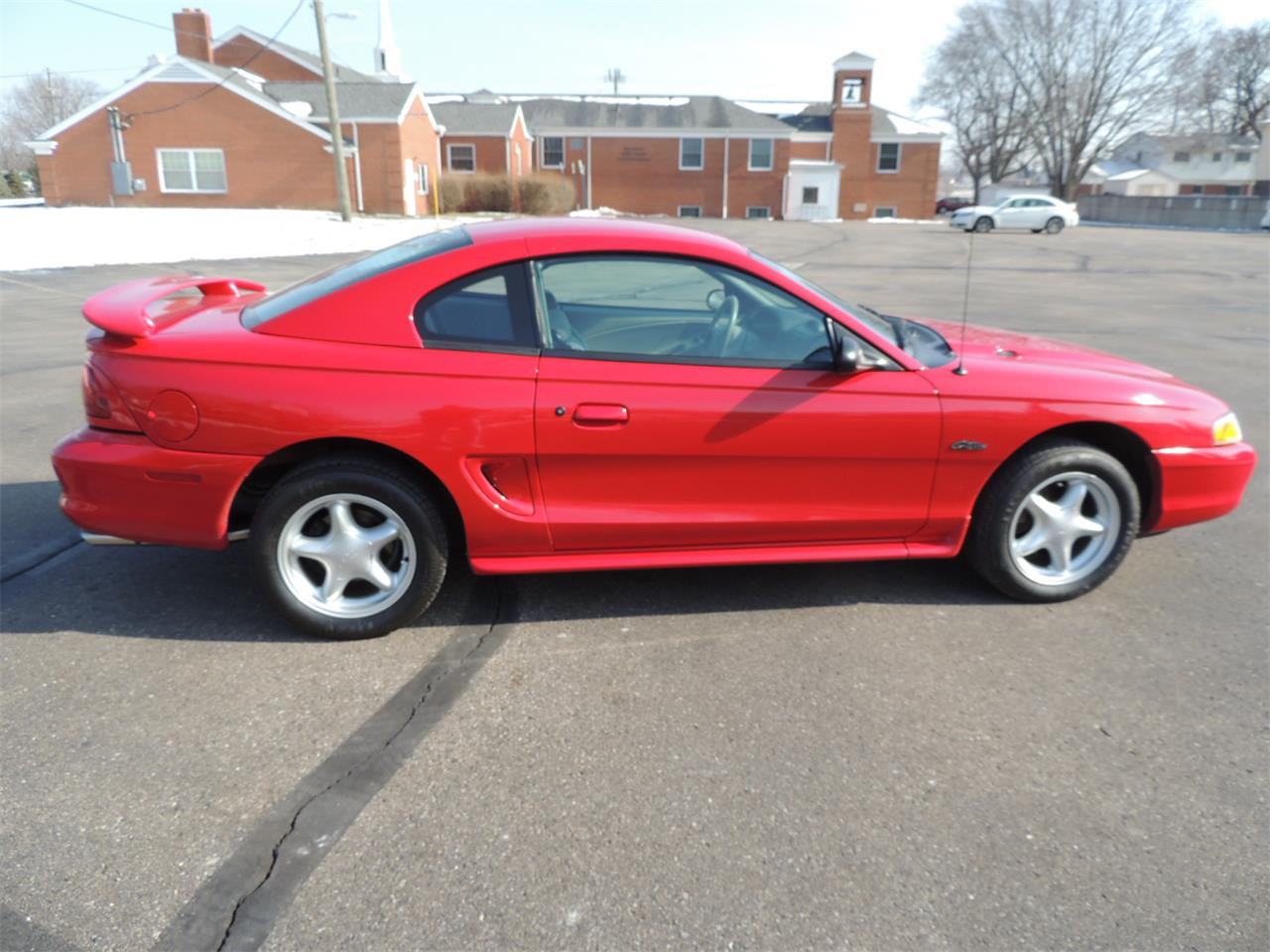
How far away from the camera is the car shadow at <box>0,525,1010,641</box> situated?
377 cm

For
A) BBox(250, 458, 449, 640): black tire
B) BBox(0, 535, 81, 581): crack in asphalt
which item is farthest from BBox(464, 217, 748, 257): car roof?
BBox(0, 535, 81, 581): crack in asphalt

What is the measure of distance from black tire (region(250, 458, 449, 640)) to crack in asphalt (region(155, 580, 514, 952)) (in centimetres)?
26

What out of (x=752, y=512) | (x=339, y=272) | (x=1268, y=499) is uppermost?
(x=339, y=272)

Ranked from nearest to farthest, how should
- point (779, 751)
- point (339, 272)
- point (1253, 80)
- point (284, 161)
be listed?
point (779, 751), point (339, 272), point (284, 161), point (1253, 80)

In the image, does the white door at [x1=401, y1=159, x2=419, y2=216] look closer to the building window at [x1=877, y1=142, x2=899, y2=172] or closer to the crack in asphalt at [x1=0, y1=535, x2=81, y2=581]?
the building window at [x1=877, y1=142, x2=899, y2=172]

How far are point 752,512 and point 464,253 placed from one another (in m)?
1.48

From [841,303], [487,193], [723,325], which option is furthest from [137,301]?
[487,193]

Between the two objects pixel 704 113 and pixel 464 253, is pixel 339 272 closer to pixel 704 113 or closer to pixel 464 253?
pixel 464 253

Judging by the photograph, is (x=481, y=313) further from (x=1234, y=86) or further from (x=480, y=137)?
(x=1234, y=86)

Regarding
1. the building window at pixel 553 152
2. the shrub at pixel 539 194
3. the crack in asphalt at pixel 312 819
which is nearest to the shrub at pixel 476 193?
the shrub at pixel 539 194

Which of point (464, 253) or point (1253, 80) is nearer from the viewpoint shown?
point (464, 253)

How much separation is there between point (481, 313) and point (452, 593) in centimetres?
124

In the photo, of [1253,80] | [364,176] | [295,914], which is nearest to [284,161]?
[364,176]

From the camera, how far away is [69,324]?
36.2 ft
